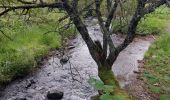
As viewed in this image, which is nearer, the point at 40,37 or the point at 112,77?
the point at 112,77

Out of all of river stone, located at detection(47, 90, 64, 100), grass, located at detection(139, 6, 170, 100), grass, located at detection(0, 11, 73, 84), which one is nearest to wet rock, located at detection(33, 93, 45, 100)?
river stone, located at detection(47, 90, 64, 100)

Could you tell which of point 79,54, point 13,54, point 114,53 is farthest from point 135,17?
point 79,54

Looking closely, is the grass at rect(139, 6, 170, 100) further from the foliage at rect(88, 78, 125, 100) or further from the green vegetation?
the foliage at rect(88, 78, 125, 100)

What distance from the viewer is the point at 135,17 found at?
1073 centimetres

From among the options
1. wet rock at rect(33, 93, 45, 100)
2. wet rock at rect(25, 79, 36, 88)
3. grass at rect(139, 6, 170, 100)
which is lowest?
wet rock at rect(33, 93, 45, 100)

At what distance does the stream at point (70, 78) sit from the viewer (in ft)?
43.4

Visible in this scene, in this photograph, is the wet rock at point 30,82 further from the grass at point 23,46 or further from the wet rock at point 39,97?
the wet rock at point 39,97

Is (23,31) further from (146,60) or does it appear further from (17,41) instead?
(146,60)

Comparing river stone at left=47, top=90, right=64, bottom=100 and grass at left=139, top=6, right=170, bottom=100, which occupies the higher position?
grass at left=139, top=6, right=170, bottom=100

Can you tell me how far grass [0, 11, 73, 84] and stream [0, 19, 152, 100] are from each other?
0.46 m

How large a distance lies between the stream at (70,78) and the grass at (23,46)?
1.52 feet

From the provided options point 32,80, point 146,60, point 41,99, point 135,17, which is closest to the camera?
point 135,17

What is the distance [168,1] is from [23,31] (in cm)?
1165

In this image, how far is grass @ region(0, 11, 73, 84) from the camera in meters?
14.5
